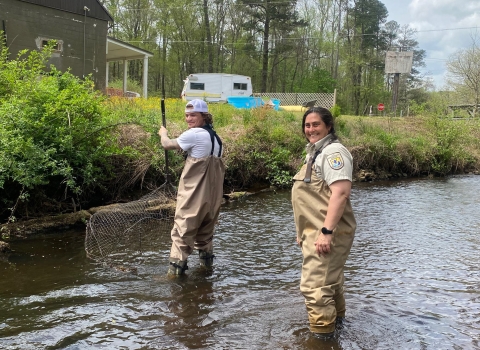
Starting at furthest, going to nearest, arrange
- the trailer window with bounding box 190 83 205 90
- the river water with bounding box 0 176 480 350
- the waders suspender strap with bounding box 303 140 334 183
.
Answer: the trailer window with bounding box 190 83 205 90
the river water with bounding box 0 176 480 350
the waders suspender strap with bounding box 303 140 334 183

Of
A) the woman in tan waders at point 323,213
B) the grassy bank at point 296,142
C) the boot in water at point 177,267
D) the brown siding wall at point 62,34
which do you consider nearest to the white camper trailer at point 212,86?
the brown siding wall at point 62,34

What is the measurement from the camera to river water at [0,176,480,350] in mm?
4020

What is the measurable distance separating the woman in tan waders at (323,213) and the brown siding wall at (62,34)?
1636 centimetres

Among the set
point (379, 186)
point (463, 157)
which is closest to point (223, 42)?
point (463, 157)

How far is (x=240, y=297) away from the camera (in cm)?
504

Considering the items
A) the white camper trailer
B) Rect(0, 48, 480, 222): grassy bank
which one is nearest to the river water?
Rect(0, 48, 480, 222): grassy bank

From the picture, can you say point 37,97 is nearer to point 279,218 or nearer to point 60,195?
point 60,195

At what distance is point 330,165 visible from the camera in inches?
133

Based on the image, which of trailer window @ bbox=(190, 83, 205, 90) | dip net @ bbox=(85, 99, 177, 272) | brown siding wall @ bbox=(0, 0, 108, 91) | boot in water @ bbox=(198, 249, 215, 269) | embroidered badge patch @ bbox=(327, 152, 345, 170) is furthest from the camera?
trailer window @ bbox=(190, 83, 205, 90)

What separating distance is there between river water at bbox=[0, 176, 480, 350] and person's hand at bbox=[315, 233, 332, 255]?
3.25 feet

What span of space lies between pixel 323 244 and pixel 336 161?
68 cm

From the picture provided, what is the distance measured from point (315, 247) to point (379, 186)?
40.3ft

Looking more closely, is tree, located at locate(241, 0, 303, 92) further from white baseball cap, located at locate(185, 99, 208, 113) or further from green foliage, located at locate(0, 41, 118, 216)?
white baseball cap, located at locate(185, 99, 208, 113)

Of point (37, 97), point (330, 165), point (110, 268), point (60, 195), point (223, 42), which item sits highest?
point (223, 42)
